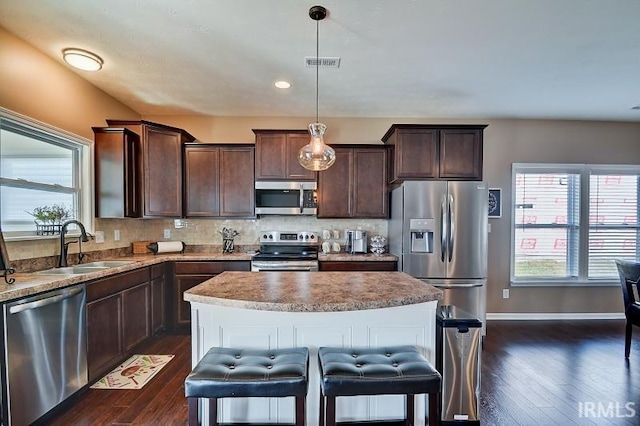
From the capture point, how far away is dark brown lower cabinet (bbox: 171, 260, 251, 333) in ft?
11.7

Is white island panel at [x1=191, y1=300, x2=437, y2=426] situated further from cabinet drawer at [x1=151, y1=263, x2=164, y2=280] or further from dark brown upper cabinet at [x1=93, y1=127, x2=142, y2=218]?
dark brown upper cabinet at [x1=93, y1=127, x2=142, y2=218]

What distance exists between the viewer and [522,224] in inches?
166

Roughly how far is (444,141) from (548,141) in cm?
191

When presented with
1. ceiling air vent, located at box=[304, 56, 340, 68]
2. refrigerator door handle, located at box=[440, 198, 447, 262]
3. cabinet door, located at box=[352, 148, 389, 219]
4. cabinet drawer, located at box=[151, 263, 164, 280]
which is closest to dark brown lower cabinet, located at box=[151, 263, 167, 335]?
cabinet drawer, located at box=[151, 263, 164, 280]

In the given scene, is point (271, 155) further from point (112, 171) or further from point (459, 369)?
point (459, 369)

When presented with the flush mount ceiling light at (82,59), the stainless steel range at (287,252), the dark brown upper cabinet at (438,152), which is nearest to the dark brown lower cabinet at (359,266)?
the stainless steel range at (287,252)

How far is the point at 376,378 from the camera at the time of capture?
4.49ft

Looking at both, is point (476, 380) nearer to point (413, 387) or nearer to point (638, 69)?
point (413, 387)

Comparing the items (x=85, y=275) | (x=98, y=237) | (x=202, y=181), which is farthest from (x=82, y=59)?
(x=85, y=275)

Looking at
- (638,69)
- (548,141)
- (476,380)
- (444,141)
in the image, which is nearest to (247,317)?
(476,380)

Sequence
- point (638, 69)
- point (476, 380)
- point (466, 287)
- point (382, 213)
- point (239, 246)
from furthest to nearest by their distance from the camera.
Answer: point (239, 246) → point (382, 213) → point (466, 287) → point (638, 69) → point (476, 380)

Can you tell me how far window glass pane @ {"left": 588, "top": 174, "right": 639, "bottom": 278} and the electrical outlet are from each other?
20.8 feet

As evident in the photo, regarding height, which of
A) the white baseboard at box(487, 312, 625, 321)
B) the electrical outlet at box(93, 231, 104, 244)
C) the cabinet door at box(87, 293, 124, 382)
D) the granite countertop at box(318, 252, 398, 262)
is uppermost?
the electrical outlet at box(93, 231, 104, 244)

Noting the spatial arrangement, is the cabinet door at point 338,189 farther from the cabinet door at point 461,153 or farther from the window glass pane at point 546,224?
the window glass pane at point 546,224
